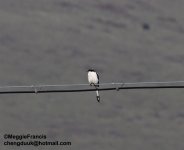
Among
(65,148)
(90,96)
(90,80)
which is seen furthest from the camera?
(65,148)

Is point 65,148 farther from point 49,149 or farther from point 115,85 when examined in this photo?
point 115,85

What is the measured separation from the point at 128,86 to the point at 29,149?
141528mm

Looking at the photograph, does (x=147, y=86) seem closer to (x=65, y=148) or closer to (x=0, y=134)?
(x=0, y=134)

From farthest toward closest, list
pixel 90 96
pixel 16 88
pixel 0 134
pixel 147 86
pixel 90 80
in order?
pixel 90 96
pixel 0 134
pixel 90 80
pixel 16 88
pixel 147 86

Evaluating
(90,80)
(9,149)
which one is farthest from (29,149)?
(90,80)

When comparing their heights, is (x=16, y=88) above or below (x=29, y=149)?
below

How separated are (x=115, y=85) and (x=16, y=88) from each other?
10.9 feet

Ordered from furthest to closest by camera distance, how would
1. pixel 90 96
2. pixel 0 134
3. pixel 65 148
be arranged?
pixel 65 148
pixel 90 96
pixel 0 134

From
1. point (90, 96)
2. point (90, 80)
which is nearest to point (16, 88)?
point (90, 80)

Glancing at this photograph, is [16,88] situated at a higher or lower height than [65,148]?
lower

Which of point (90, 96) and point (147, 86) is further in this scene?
point (90, 96)

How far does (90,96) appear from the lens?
159500 millimetres

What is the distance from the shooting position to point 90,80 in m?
37.1

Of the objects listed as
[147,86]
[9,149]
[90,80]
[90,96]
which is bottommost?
[147,86]
